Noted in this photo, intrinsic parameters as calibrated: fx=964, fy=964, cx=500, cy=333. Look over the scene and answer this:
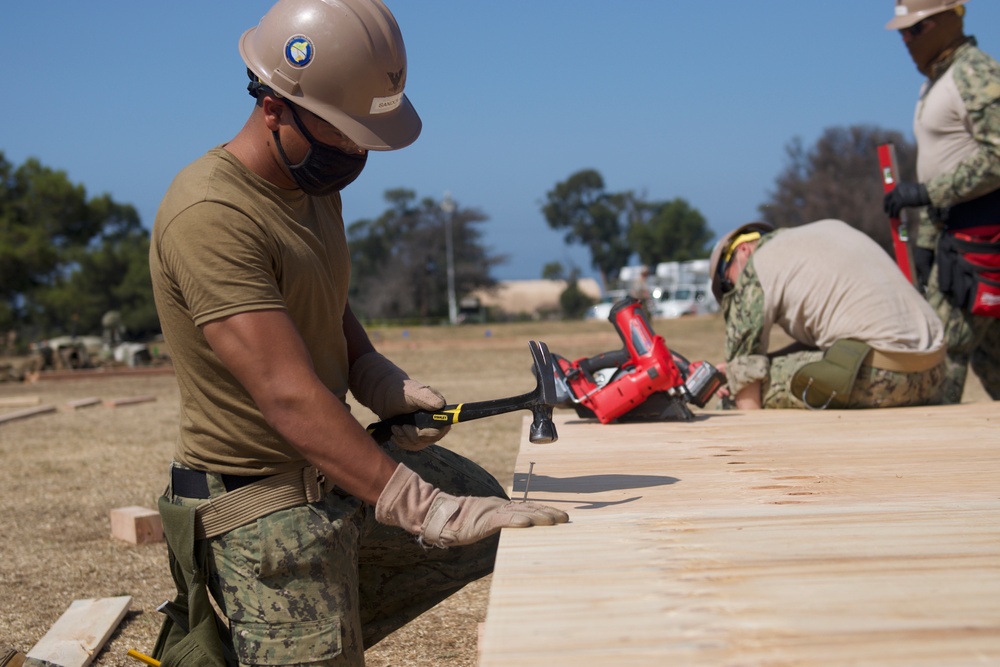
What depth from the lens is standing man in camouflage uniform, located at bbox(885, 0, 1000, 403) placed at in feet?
15.2

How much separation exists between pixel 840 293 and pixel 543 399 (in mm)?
2377

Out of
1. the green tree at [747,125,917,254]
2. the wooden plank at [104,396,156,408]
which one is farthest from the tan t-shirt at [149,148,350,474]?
the green tree at [747,125,917,254]

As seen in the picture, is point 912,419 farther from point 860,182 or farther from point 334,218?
point 860,182

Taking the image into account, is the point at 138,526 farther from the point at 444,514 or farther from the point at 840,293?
the point at 840,293

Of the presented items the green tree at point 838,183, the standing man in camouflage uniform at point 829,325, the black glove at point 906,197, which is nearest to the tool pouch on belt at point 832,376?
the standing man in camouflage uniform at point 829,325

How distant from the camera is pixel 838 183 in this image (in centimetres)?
3372

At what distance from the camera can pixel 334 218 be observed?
2.75 m

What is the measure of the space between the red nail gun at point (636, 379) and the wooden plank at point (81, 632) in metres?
1.89

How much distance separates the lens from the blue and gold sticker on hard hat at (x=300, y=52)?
229 cm

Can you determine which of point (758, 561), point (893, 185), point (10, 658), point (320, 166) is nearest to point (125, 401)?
point (10, 658)

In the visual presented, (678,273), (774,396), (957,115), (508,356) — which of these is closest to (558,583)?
(774,396)

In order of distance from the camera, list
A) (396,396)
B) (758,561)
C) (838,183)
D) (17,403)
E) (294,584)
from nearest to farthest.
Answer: (758,561) < (294,584) < (396,396) < (17,403) < (838,183)

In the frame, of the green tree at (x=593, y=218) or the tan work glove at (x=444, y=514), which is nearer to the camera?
the tan work glove at (x=444, y=514)

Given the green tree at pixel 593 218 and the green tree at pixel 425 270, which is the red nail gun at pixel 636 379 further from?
the green tree at pixel 593 218
